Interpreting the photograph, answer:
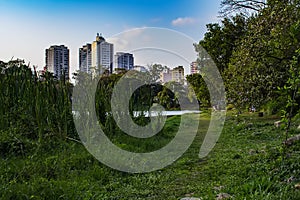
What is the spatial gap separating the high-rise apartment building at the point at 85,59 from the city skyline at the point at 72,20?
1026 mm

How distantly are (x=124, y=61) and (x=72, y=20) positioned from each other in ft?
7.95

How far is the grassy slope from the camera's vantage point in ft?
7.89

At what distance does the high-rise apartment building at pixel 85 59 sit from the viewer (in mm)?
5402

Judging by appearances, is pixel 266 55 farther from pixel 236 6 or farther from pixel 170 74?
pixel 236 6

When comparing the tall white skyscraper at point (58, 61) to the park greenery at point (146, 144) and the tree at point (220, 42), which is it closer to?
the park greenery at point (146, 144)

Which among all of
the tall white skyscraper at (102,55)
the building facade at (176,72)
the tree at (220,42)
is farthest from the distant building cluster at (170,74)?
the tree at (220,42)

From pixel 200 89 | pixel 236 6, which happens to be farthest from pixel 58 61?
pixel 200 89

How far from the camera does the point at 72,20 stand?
7.23 metres

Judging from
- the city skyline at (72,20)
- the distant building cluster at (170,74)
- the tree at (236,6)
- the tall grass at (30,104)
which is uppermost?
the tree at (236,6)

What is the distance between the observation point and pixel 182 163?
156 inches

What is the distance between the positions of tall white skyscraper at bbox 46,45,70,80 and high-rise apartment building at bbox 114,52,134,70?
82 centimetres

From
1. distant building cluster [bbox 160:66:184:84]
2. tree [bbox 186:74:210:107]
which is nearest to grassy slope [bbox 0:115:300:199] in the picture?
distant building cluster [bbox 160:66:184:84]

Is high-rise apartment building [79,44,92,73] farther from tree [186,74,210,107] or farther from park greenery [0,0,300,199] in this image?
tree [186,74,210,107]

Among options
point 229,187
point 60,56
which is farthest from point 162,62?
point 229,187
